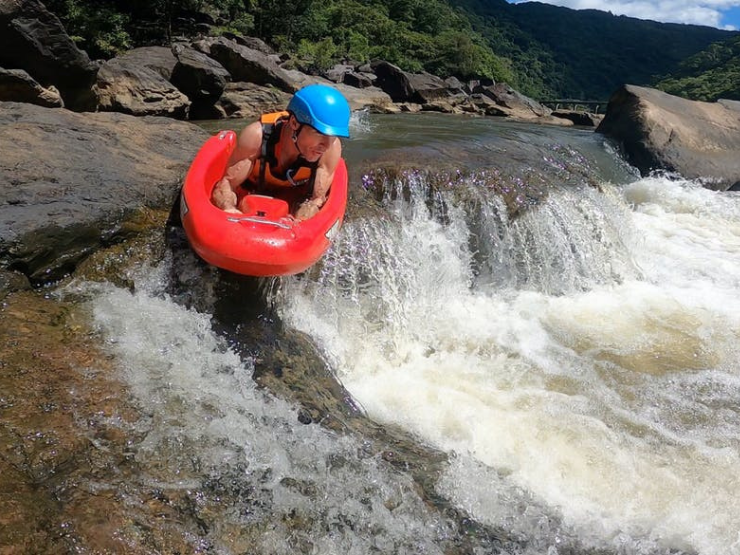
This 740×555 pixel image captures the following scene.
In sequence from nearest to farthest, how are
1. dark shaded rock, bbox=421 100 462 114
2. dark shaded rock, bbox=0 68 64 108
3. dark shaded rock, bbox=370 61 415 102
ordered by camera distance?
dark shaded rock, bbox=0 68 64 108, dark shaded rock, bbox=421 100 462 114, dark shaded rock, bbox=370 61 415 102

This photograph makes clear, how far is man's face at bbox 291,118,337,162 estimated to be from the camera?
11.6ft

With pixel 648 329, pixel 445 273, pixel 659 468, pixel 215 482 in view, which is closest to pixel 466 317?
pixel 445 273

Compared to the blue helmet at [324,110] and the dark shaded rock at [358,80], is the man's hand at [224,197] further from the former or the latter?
the dark shaded rock at [358,80]

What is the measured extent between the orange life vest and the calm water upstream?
671 mm

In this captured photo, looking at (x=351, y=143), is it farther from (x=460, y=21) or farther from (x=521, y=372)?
(x=460, y=21)

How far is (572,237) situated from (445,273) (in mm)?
1793

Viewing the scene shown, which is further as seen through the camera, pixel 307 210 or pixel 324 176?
pixel 324 176

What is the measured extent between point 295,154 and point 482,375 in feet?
6.83

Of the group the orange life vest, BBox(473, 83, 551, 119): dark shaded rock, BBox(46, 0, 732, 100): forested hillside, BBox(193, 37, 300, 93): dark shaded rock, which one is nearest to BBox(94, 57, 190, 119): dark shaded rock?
BBox(193, 37, 300, 93): dark shaded rock

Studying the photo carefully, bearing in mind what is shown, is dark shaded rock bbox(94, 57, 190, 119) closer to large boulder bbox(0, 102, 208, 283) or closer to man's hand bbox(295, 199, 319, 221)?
large boulder bbox(0, 102, 208, 283)

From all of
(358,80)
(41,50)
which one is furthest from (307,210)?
(358,80)

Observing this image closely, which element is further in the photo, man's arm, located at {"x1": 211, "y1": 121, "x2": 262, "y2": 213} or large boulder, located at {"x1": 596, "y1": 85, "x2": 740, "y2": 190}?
large boulder, located at {"x1": 596, "y1": 85, "x2": 740, "y2": 190}

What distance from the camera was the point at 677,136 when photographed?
9.71m

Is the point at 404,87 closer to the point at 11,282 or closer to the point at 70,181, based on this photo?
the point at 70,181
